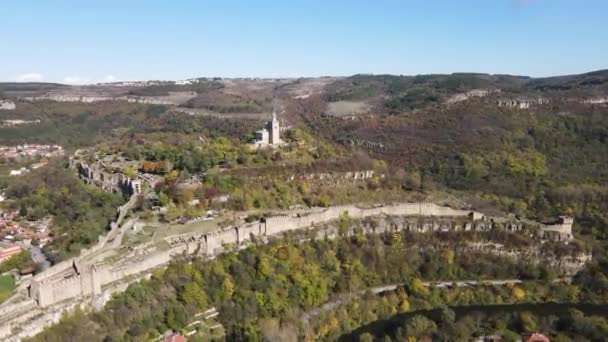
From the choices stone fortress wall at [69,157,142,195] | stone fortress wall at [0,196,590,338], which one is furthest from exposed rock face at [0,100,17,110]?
stone fortress wall at [0,196,590,338]

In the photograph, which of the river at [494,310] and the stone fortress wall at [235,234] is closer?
the stone fortress wall at [235,234]

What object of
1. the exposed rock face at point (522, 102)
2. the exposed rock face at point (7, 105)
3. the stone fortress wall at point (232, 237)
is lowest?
the stone fortress wall at point (232, 237)

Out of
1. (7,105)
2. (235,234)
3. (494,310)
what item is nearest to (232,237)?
(235,234)

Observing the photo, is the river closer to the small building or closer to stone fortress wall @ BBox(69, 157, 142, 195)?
stone fortress wall @ BBox(69, 157, 142, 195)

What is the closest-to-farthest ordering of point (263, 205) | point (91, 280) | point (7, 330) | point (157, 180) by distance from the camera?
point (7, 330) → point (91, 280) → point (263, 205) → point (157, 180)

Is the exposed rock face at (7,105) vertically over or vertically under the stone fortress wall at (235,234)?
over

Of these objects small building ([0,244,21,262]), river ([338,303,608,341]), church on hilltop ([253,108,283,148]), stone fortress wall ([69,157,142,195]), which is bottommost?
river ([338,303,608,341])

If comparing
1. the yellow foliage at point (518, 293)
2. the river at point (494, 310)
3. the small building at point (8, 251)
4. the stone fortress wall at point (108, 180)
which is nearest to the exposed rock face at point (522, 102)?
the yellow foliage at point (518, 293)

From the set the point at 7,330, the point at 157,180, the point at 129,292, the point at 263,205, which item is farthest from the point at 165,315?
the point at 157,180

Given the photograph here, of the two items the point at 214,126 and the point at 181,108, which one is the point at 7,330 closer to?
the point at 214,126

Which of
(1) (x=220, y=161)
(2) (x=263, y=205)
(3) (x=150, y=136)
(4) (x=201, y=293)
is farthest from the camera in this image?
(3) (x=150, y=136)

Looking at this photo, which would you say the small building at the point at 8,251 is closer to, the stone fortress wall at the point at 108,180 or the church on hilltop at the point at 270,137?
the stone fortress wall at the point at 108,180
